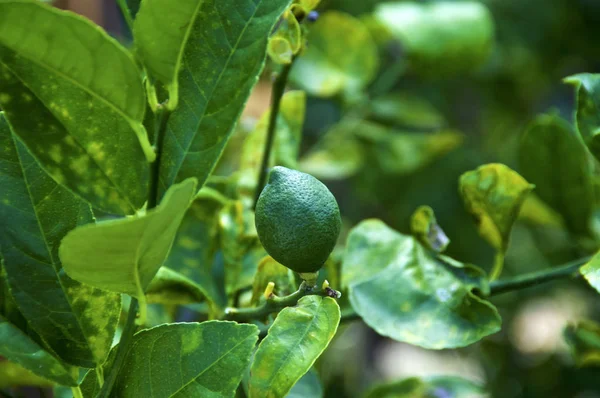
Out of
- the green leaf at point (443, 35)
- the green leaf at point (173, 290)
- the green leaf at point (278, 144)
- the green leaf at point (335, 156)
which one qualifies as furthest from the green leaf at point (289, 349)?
the green leaf at point (443, 35)

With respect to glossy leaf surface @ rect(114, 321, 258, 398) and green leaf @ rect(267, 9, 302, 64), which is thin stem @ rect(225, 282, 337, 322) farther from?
green leaf @ rect(267, 9, 302, 64)

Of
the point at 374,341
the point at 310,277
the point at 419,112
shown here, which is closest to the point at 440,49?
the point at 419,112

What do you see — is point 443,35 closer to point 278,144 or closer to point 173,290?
point 278,144

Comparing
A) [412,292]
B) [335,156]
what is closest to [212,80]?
[412,292]

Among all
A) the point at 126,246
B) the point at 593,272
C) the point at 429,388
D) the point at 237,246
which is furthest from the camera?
the point at 429,388

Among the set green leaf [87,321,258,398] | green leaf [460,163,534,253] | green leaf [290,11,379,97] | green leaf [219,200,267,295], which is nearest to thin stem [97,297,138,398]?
green leaf [87,321,258,398]

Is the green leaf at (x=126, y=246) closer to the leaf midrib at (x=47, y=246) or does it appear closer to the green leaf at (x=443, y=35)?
the leaf midrib at (x=47, y=246)

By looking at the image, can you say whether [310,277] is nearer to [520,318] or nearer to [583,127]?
[583,127]

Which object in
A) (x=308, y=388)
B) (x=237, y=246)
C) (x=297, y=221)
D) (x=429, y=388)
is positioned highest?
(x=297, y=221)
